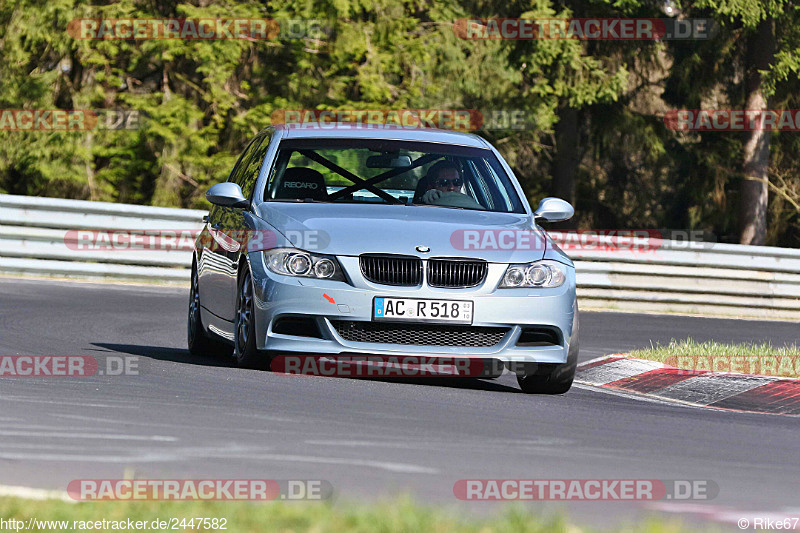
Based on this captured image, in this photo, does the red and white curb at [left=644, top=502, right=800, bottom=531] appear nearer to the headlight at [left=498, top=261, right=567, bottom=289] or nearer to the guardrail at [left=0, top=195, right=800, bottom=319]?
the headlight at [left=498, top=261, right=567, bottom=289]

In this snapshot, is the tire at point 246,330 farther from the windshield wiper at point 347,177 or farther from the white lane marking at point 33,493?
the white lane marking at point 33,493

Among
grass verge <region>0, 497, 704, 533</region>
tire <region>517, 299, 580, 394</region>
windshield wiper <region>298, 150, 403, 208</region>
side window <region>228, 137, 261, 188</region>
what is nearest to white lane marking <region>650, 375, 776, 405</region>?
tire <region>517, 299, 580, 394</region>

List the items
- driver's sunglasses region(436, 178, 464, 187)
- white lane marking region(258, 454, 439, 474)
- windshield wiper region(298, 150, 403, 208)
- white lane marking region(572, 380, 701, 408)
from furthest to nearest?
driver's sunglasses region(436, 178, 464, 187), windshield wiper region(298, 150, 403, 208), white lane marking region(572, 380, 701, 408), white lane marking region(258, 454, 439, 474)

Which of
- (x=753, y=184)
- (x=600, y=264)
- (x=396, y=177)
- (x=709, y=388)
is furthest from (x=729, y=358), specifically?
(x=753, y=184)

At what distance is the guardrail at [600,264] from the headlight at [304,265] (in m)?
10.0

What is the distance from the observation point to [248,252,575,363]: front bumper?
8.57 metres

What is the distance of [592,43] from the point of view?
30.2 metres

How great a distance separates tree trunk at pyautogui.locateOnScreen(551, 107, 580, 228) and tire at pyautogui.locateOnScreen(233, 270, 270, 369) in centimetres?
2371

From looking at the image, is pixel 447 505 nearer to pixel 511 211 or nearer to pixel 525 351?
pixel 525 351

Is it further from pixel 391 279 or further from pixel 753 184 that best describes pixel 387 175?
pixel 753 184

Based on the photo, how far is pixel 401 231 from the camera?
8.83 metres

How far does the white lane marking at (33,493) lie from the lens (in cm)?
488

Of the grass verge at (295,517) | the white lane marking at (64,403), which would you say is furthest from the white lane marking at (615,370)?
the grass verge at (295,517)

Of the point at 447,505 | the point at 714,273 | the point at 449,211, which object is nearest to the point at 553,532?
the point at 447,505
